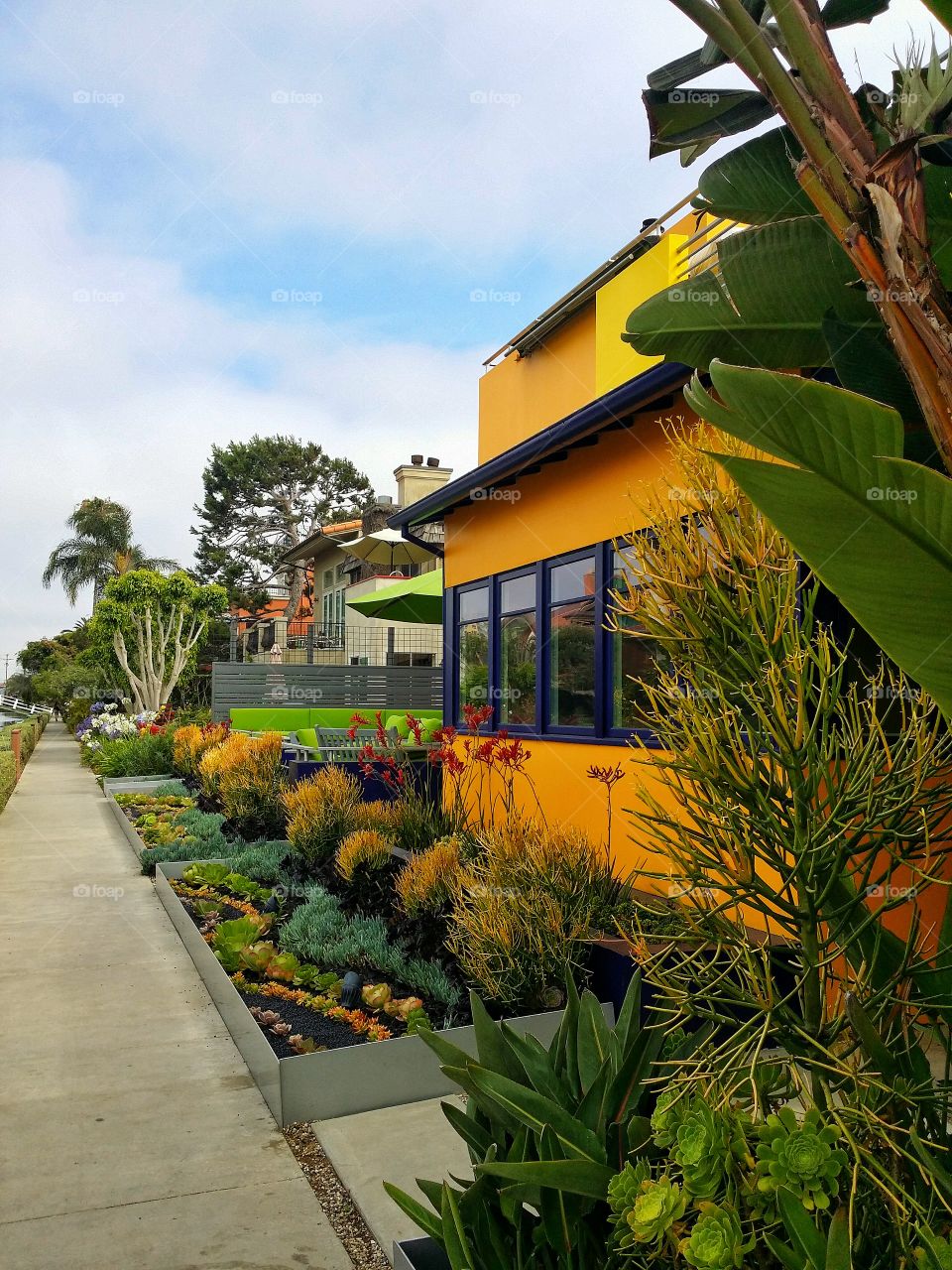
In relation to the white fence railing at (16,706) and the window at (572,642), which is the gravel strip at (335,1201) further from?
the white fence railing at (16,706)

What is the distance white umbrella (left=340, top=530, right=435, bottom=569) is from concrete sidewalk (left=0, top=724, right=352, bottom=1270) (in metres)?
9.07

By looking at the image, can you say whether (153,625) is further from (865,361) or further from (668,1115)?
(668,1115)

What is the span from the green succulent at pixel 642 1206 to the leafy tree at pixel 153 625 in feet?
92.4

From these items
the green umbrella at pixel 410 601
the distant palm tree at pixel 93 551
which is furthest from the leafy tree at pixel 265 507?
the green umbrella at pixel 410 601

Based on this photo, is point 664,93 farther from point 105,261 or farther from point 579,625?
point 105,261

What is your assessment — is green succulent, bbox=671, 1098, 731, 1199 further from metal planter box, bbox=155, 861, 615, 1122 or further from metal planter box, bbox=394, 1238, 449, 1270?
metal planter box, bbox=155, 861, 615, 1122

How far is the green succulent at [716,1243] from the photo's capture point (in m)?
1.71

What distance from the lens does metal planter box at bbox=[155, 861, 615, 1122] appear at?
424 cm

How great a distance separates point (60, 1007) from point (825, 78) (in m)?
6.23

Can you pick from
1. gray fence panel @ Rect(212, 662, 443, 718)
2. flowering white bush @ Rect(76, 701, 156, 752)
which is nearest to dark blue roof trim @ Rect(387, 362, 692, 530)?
gray fence panel @ Rect(212, 662, 443, 718)

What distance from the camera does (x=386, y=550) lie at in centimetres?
1675

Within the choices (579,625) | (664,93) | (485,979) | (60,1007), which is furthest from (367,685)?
(664,93)

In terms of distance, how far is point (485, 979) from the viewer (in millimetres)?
4711

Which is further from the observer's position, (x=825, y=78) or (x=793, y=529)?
(x=825, y=78)
